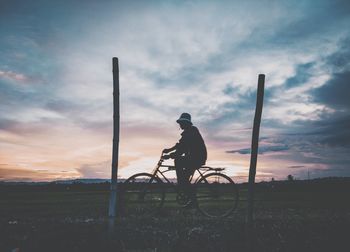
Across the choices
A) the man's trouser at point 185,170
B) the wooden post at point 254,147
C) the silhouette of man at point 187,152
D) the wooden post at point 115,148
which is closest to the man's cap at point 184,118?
the silhouette of man at point 187,152

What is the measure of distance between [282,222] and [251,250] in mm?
2068

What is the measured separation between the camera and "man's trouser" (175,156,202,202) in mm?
7984

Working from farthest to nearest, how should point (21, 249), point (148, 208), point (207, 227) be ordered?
point (148, 208) → point (207, 227) → point (21, 249)

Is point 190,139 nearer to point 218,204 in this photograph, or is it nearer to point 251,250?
point 218,204

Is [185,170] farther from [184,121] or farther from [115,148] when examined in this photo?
[115,148]

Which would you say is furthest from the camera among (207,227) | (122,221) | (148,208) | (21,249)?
(148,208)

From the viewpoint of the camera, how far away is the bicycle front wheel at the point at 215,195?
832 cm

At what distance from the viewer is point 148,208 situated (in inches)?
309

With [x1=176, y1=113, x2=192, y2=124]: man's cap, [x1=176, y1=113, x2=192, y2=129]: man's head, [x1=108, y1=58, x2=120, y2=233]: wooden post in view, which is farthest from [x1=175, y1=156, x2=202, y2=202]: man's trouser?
[x1=108, y1=58, x2=120, y2=233]: wooden post

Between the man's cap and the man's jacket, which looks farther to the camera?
the man's cap

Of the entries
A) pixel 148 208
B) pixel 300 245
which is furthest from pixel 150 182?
pixel 300 245

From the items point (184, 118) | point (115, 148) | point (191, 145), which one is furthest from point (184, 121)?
point (115, 148)

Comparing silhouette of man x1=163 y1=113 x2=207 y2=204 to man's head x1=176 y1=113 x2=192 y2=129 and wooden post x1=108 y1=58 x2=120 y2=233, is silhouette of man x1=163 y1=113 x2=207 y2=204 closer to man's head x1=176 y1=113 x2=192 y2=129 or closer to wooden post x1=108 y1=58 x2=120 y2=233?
man's head x1=176 y1=113 x2=192 y2=129

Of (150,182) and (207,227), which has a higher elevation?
(150,182)
